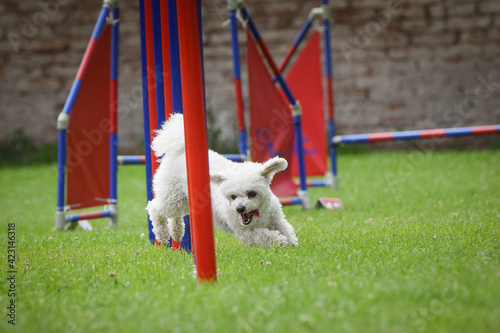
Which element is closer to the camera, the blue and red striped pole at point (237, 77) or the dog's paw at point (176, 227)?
the dog's paw at point (176, 227)

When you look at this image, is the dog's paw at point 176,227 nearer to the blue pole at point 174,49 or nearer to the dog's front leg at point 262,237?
the dog's front leg at point 262,237

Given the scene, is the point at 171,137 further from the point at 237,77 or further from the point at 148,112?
the point at 237,77

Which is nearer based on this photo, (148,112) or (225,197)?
(225,197)

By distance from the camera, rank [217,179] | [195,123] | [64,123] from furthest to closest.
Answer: [64,123] < [217,179] < [195,123]

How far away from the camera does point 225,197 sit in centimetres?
346

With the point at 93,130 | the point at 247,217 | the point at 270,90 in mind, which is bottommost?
the point at 247,217

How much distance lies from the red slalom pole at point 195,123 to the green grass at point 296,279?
0.84 feet

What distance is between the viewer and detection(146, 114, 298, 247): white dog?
3.34 m

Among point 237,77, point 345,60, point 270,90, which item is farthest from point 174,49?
point 345,60

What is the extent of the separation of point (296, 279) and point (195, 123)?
0.80 m

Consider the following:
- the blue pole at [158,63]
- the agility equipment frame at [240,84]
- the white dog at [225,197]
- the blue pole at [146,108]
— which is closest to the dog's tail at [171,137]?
the white dog at [225,197]

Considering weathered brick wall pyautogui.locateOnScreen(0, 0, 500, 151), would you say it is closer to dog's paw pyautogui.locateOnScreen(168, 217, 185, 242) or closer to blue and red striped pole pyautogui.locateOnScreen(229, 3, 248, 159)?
blue and red striped pole pyautogui.locateOnScreen(229, 3, 248, 159)

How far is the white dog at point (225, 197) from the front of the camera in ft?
11.0

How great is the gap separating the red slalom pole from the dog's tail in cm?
88
